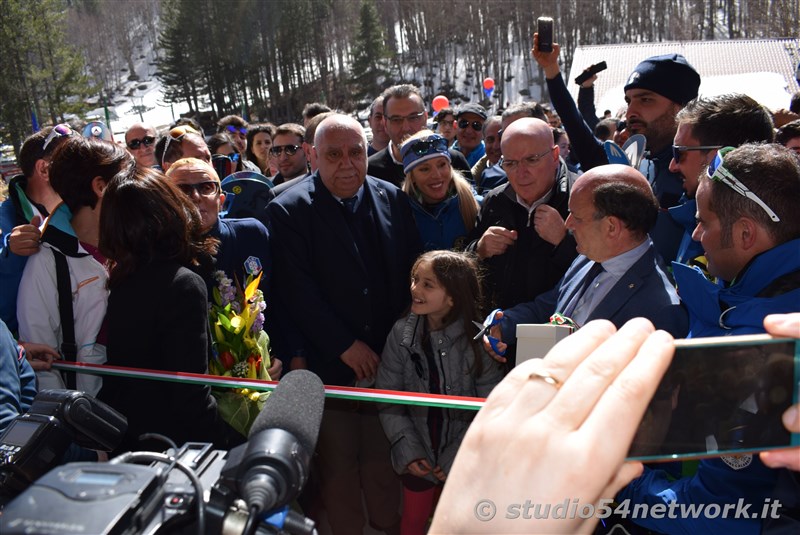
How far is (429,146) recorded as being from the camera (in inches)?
156

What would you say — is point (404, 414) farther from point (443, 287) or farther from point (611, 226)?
point (611, 226)

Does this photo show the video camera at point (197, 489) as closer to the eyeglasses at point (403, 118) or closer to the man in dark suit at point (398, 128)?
the man in dark suit at point (398, 128)

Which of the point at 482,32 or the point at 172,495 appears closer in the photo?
the point at 172,495

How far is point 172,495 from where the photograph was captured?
102 cm

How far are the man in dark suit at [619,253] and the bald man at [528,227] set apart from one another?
523 mm

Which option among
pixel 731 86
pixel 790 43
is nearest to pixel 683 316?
pixel 731 86

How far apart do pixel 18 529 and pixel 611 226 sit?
246cm

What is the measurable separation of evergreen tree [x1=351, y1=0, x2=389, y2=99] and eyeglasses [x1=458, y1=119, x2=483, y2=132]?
51.6m

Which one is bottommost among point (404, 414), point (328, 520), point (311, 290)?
point (328, 520)

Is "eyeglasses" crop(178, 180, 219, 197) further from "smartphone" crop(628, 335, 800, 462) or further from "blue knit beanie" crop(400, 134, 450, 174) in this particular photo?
"smartphone" crop(628, 335, 800, 462)

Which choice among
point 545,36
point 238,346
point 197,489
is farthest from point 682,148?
point 197,489

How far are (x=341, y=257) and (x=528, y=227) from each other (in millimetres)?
1152
